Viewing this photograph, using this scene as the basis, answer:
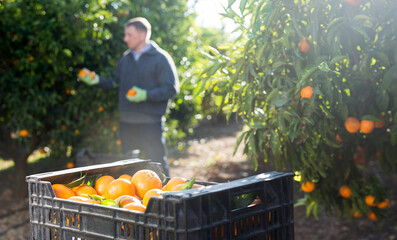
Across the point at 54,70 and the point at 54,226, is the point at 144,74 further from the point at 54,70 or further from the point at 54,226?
the point at 54,226

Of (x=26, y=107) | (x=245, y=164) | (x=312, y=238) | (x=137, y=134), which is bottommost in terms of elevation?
(x=312, y=238)

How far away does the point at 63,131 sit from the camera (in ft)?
16.0

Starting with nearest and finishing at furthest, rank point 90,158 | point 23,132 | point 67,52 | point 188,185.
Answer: point 188,185
point 90,158
point 67,52
point 23,132

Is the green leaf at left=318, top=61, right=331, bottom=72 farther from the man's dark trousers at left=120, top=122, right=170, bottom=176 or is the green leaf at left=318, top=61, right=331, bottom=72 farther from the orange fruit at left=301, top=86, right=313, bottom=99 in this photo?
the man's dark trousers at left=120, top=122, right=170, bottom=176

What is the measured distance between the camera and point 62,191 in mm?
1892

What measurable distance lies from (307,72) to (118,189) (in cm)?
93

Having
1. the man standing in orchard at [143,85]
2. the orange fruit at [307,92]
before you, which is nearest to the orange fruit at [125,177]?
the orange fruit at [307,92]

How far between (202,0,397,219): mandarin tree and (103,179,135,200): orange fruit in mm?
772

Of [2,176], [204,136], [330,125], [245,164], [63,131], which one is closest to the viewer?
[330,125]

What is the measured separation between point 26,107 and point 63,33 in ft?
2.57

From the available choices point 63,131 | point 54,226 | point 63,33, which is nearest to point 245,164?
point 63,131

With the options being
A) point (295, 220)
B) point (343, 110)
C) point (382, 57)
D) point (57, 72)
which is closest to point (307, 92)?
point (343, 110)

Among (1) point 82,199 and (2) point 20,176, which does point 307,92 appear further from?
(2) point 20,176

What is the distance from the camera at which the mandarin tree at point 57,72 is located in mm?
4516
